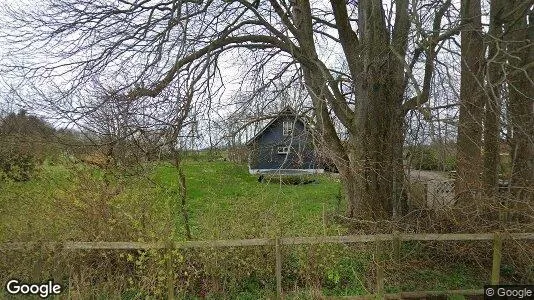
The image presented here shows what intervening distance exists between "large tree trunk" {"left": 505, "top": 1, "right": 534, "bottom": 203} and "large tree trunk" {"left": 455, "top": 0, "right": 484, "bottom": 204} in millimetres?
475

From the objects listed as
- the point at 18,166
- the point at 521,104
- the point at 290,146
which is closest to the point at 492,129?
the point at 521,104

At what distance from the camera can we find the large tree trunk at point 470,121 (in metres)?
6.03

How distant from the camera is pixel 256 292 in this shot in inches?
210

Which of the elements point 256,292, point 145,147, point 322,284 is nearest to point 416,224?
point 322,284

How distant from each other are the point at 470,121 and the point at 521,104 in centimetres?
112

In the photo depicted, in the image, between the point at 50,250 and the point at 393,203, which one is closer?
the point at 50,250

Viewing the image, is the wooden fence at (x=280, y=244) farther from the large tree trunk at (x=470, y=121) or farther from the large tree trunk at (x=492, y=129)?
the large tree trunk at (x=492, y=129)

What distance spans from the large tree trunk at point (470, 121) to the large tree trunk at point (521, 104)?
0.47 meters

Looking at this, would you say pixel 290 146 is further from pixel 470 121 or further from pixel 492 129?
pixel 492 129

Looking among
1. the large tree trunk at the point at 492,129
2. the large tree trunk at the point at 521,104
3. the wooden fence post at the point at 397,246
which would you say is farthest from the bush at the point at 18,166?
the large tree trunk at the point at 521,104

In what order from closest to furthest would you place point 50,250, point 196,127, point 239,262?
point 50,250
point 239,262
point 196,127

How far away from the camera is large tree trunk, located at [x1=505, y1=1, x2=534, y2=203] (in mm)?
6066

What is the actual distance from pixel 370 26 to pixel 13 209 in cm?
697

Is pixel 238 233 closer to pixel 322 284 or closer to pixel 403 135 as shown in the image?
pixel 322 284
